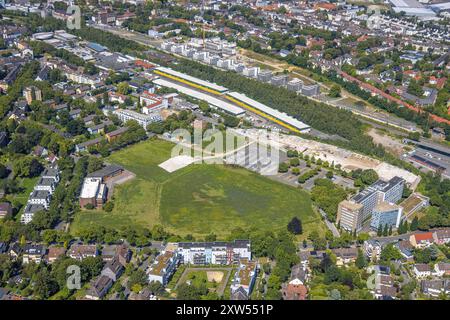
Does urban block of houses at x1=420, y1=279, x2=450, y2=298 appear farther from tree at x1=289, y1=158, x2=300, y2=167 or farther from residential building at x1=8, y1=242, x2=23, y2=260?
residential building at x1=8, y1=242, x2=23, y2=260

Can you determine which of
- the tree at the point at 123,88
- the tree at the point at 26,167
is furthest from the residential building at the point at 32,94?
the tree at the point at 26,167

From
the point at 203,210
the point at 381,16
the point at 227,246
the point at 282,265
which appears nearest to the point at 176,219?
the point at 203,210

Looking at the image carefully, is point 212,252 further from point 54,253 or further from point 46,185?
point 46,185

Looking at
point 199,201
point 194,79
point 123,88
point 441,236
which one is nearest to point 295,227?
point 199,201

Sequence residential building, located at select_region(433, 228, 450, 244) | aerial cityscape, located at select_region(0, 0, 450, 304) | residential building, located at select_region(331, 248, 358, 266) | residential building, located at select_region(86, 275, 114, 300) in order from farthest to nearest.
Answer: residential building, located at select_region(433, 228, 450, 244), residential building, located at select_region(331, 248, 358, 266), aerial cityscape, located at select_region(0, 0, 450, 304), residential building, located at select_region(86, 275, 114, 300)

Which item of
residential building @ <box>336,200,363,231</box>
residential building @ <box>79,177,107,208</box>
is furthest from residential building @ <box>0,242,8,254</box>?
residential building @ <box>336,200,363,231</box>

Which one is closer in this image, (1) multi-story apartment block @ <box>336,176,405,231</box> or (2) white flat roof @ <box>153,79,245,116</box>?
(1) multi-story apartment block @ <box>336,176,405,231</box>

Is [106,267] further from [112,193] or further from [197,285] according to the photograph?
[112,193]

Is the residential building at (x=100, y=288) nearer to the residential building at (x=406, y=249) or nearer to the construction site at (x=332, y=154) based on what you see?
the residential building at (x=406, y=249)
